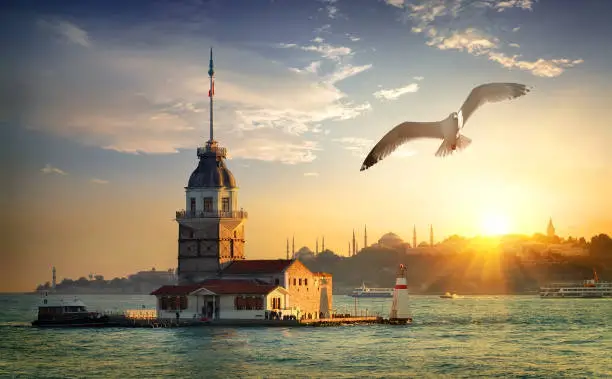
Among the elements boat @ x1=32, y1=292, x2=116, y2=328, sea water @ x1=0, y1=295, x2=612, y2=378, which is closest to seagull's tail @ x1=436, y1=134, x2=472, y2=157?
sea water @ x1=0, y1=295, x2=612, y2=378

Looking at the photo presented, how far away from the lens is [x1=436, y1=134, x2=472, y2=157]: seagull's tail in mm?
29047

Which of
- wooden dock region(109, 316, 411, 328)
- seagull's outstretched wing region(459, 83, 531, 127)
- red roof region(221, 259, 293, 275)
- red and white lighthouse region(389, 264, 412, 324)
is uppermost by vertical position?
seagull's outstretched wing region(459, 83, 531, 127)

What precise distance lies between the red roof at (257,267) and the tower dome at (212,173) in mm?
7305

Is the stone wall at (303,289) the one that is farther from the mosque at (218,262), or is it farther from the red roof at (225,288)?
the red roof at (225,288)

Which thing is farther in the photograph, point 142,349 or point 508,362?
point 142,349

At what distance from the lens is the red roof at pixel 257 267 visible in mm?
88500

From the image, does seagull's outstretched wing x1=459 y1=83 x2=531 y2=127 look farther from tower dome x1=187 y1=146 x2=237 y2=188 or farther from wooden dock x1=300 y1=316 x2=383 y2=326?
tower dome x1=187 y1=146 x2=237 y2=188

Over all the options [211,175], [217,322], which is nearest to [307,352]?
[217,322]

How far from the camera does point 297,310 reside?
289 ft

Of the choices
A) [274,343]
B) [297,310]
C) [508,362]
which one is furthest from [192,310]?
[508,362]

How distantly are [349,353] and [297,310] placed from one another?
22416 millimetres

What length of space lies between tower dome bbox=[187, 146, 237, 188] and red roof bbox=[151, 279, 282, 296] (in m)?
8.91

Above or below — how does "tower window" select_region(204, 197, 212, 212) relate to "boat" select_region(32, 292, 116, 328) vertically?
above

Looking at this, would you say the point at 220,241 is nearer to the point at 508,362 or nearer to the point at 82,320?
the point at 82,320
